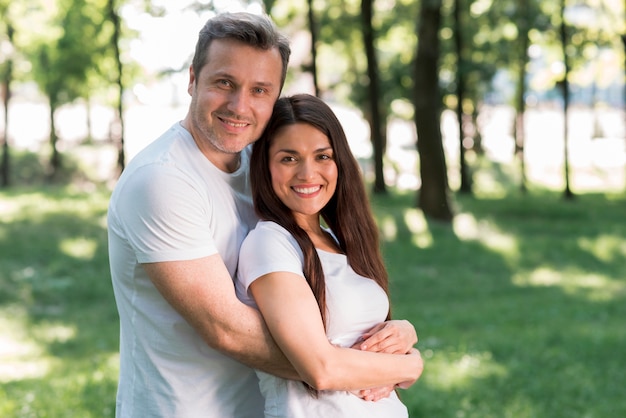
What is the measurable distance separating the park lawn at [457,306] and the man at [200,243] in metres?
1.73

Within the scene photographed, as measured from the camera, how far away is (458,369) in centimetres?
860

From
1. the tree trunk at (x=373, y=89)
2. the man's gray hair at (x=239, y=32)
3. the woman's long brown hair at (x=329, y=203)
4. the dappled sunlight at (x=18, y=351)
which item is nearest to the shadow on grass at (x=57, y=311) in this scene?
the dappled sunlight at (x=18, y=351)

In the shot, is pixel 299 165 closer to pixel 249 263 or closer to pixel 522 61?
pixel 249 263

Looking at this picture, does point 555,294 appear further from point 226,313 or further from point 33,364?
point 226,313

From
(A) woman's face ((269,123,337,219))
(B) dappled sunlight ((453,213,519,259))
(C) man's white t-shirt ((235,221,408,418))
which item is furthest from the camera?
(B) dappled sunlight ((453,213,519,259))

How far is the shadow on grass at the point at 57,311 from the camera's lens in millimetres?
7496

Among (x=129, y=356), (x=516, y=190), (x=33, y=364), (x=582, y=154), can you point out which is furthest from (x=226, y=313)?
(x=582, y=154)

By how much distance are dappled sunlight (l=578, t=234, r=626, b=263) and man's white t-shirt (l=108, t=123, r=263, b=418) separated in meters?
14.6

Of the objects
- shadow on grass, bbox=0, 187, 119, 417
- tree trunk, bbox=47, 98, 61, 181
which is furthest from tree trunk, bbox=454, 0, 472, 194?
tree trunk, bbox=47, 98, 61, 181

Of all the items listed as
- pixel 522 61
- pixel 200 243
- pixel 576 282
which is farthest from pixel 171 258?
pixel 522 61

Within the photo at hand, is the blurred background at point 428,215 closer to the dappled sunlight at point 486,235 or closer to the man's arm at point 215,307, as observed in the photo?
the dappled sunlight at point 486,235

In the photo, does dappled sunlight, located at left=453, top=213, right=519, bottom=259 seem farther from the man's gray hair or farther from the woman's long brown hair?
the man's gray hair

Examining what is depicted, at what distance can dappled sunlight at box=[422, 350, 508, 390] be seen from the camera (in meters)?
8.17

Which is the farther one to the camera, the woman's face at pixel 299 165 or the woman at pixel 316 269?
the woman's face at pixel 299 165
